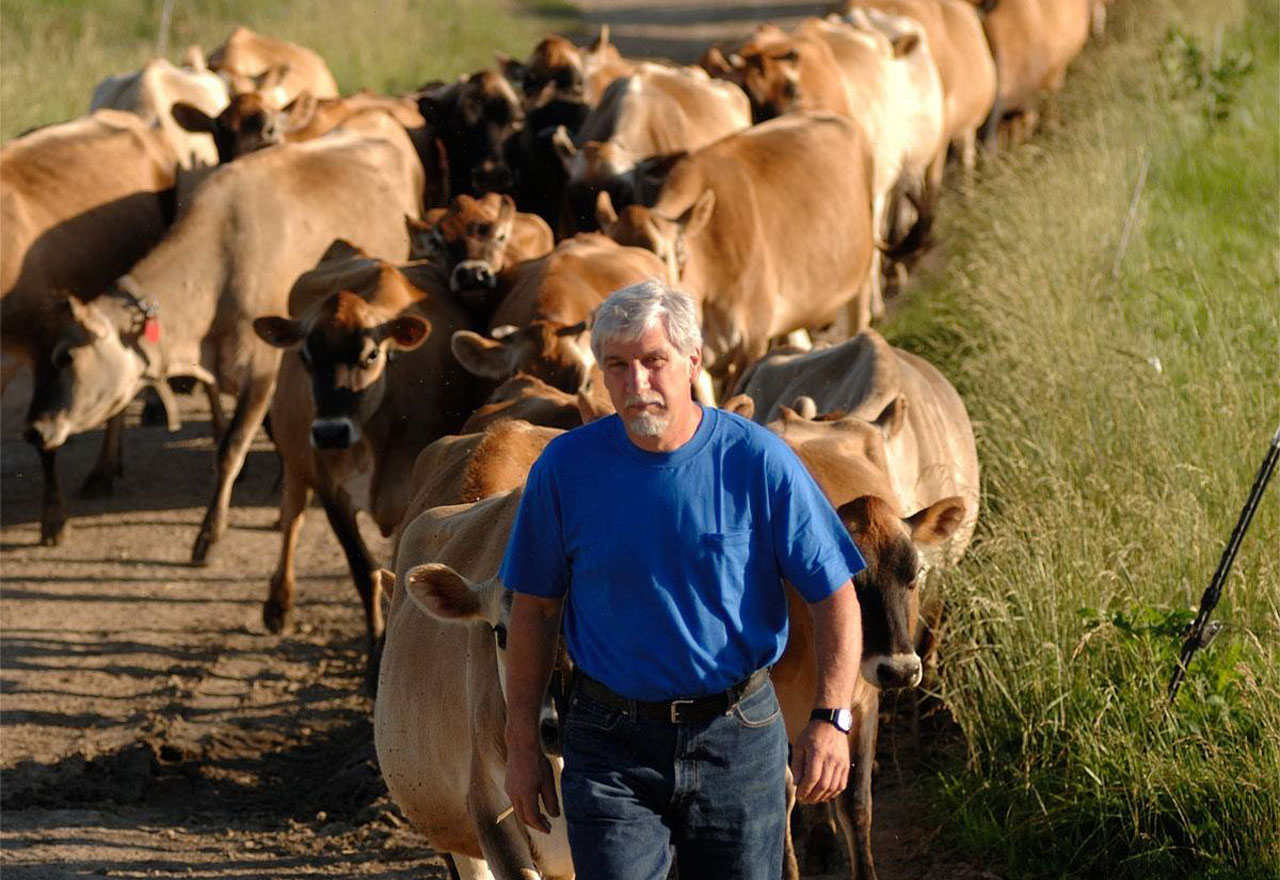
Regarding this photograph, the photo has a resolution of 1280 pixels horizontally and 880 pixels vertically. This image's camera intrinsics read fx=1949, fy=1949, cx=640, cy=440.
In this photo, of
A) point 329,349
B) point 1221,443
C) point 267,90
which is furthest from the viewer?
point 267,90

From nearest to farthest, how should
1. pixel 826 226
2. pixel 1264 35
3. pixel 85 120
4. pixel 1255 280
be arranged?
pixel 1255 280, pixel 826 226, pixel 85 120, pixel 1264 35

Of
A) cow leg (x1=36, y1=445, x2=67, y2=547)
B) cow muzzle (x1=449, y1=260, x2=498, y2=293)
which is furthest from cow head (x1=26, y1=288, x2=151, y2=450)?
cow muzzle (x1=449, y1=260, x2=498, y2=293)

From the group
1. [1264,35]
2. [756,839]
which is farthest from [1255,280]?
[1264,35]

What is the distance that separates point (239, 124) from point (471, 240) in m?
3.75

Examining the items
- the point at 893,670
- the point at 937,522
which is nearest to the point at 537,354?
the point at 937,522

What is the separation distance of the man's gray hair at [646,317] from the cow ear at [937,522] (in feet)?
5.04

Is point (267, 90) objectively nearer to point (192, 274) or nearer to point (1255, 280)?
point (192, 274)

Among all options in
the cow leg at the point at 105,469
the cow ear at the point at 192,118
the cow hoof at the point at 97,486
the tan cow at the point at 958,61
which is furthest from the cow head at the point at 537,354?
the tan cow at the point at 958,61

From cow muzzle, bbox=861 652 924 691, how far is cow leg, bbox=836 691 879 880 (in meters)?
0.91

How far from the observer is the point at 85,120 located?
1252 centimetres

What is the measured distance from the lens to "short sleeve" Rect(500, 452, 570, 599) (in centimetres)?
413

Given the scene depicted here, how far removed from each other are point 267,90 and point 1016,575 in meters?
10.00

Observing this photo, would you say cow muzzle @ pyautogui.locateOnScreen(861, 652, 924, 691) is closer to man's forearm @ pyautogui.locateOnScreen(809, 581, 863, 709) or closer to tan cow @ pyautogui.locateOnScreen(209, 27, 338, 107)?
man's forearm @ pyautogui.locateOnScreen(809, 581, 863, 709)

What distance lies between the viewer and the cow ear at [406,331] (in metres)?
8.62
